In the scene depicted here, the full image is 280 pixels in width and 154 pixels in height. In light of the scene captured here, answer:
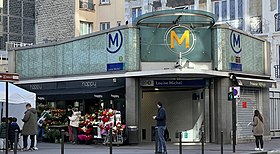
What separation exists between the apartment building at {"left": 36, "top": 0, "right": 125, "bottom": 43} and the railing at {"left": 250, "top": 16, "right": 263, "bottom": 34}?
39.4 ft

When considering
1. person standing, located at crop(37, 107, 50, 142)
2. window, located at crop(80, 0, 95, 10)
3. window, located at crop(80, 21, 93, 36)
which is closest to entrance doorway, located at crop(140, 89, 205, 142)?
person standing, located at crop(37, 107, 50, 142)

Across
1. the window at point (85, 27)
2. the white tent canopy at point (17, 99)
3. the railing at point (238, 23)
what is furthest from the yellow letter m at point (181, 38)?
the window at point (85, 27)

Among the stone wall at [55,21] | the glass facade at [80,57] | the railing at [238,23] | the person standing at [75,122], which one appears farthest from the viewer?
the stone wall at [55,21]

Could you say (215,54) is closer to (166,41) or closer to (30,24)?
(166,41)

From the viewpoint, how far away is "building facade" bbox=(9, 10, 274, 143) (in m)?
24.3

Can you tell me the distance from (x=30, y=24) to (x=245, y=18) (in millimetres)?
19936

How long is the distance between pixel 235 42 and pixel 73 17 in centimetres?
2052

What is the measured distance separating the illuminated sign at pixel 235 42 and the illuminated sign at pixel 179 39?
90.7 inches

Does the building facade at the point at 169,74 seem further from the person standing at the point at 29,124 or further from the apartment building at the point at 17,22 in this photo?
the apartment building at the point at 17,22

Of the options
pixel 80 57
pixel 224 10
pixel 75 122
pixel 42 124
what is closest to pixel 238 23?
pixel 224 10

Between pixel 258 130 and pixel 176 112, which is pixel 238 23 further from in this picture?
pixel 258 130

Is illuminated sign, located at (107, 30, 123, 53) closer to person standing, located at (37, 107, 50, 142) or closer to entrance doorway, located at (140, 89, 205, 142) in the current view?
entrance doorway, located at (140, 89, 205, 142)

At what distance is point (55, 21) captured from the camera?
44312 millimetres

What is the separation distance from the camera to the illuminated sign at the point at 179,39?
2452 cm
